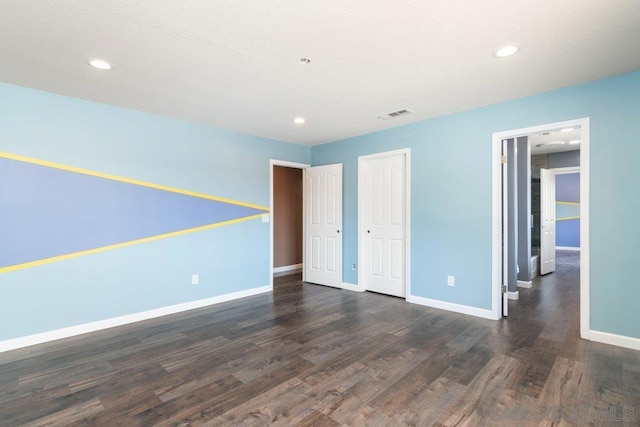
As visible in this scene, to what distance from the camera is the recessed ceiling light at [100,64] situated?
8.07 feet

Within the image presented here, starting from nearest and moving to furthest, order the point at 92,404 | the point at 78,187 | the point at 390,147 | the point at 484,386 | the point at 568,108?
the point at 92,404 → the point at 484,386 → the point at 568,108 → the point at 78,187 → the point at 390,147

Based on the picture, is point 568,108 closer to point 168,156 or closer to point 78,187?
point 168,156

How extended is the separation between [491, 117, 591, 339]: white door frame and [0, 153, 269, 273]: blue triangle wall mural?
371cm

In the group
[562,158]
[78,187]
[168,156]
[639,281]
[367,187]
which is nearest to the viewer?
[639,281]

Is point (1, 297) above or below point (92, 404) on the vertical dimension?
above

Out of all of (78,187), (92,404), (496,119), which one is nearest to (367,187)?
(496,119)

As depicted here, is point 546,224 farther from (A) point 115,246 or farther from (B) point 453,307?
(A) point 115,246

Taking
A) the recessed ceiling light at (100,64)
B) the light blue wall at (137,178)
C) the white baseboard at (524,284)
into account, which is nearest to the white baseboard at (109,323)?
the light blue wall at (137,178)

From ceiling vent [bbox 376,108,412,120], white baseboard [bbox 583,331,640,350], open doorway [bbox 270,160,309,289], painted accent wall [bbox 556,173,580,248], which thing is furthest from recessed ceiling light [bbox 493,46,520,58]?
painted accent wall [bbox 556,173,580,248]

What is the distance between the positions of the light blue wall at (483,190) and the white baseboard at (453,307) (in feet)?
0.18

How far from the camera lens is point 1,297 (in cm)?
285

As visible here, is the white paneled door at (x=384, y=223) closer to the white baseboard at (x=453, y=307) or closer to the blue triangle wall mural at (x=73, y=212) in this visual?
the white baseboard at (x=453, y=307)

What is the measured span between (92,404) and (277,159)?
3.82 m

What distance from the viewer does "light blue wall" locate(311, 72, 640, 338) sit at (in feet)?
9.04
